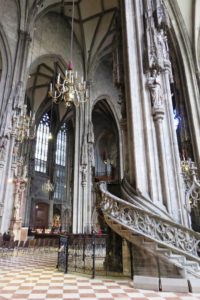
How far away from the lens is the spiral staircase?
494 centimetres

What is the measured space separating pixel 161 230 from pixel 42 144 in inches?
961

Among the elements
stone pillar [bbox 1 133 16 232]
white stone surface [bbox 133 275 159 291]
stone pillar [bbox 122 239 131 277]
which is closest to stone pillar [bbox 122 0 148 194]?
stone pillar [bbox 122 239 131 277]

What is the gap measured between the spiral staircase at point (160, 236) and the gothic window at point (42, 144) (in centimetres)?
2302

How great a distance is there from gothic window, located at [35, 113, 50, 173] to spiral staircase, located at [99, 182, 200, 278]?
23021 mm

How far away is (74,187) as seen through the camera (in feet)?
55.3

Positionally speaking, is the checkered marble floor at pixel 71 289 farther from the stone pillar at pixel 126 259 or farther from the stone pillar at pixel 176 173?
the stone pillar at pixel 176 173

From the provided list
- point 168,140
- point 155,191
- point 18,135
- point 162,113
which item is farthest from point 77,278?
point 18,135

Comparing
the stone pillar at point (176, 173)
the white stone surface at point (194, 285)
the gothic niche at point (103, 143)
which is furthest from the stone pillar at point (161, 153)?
A: the gothic niche at point (103, 143)

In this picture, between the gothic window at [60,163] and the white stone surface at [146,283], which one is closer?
the white stone surface at [146,283]

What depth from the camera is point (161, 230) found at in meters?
5.34

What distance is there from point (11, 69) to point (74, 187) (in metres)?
9.08

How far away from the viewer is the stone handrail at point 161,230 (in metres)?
5.19

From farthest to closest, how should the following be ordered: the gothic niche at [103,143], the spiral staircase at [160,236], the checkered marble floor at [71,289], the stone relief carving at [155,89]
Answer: the gothic niche at [103,143] → the stone relief carving at [155,89] → the spiral staircase at [160,236] → the checkered marble floor at [71,289]

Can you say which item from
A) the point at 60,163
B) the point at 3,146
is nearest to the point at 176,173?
the point at 3,146
